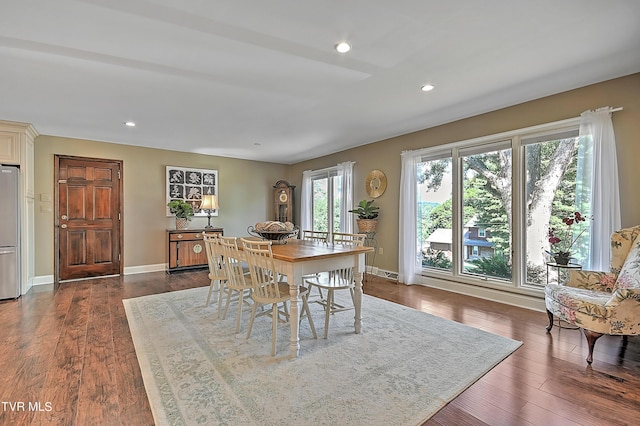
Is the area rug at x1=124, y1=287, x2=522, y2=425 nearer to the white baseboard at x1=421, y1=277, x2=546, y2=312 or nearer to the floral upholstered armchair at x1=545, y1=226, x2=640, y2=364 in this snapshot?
the floral upholstered armchair at x1=545, y1=226, x2=640, y2=364

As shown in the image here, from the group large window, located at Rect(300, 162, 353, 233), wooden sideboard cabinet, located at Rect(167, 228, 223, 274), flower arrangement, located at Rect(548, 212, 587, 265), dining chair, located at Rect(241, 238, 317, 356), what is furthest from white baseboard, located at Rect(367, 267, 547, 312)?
wooden sideboard cabinet, located at Rect(167, 228, 223, 274)

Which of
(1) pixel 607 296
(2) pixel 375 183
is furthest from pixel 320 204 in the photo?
(1) pixel 607 296

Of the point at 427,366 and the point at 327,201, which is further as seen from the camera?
the point at 327,201

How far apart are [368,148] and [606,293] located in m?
3.90

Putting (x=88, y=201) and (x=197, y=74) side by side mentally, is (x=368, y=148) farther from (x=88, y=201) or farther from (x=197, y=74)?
(x=88, y=201)

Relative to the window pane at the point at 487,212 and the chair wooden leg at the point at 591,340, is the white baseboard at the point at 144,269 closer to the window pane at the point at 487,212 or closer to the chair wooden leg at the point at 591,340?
the window pane at the point at 487,212

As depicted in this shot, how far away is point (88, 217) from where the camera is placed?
516cm

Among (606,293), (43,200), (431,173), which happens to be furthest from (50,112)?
(606,293)

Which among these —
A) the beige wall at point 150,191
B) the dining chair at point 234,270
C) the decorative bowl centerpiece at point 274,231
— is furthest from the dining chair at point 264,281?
the beige wall at point 150,191

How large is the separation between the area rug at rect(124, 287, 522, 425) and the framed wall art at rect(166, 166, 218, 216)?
3.35m

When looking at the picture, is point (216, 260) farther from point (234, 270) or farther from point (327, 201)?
point (327, 201)

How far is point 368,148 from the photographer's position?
5582 millimetres

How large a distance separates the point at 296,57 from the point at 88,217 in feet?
16.1

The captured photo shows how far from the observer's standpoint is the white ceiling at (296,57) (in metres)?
1.89
